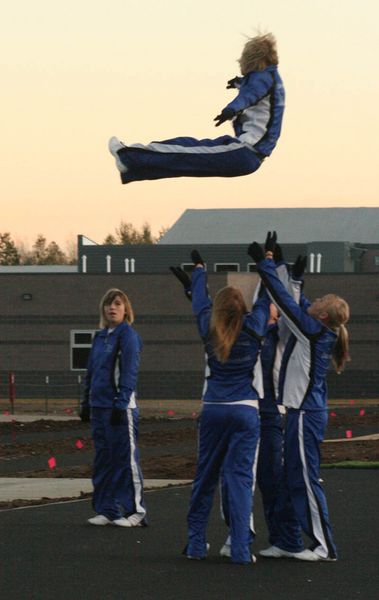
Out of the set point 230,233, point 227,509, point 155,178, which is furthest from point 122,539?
point 230,233

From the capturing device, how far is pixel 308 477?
1021 cm

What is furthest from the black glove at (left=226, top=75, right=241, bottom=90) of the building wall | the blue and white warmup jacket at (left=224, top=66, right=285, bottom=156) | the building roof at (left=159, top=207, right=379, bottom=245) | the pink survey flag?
the building roof at (left=159, top=207, right=379, bottom=245)

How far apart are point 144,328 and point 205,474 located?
37.2 metres

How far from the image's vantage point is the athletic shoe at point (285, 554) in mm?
10289

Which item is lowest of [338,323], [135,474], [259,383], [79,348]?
[79,348]

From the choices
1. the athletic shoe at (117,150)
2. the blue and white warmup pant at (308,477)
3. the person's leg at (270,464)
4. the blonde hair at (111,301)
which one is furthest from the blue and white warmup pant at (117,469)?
the athletic shoe at (117,150)

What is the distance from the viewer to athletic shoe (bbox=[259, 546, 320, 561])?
33.8ft

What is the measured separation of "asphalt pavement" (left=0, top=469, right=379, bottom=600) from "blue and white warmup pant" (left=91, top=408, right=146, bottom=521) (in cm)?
24

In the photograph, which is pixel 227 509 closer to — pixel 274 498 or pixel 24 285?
pixel 274 498

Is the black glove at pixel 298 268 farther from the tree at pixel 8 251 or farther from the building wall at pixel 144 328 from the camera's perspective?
the tree at pixel 8 251

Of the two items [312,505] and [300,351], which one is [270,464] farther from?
[300,351]

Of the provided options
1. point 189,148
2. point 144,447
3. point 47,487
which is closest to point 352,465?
point 47,487

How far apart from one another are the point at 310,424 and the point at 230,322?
935 millimetres

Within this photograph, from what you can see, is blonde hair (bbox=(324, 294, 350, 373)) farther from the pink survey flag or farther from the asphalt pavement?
the pink survey flag
